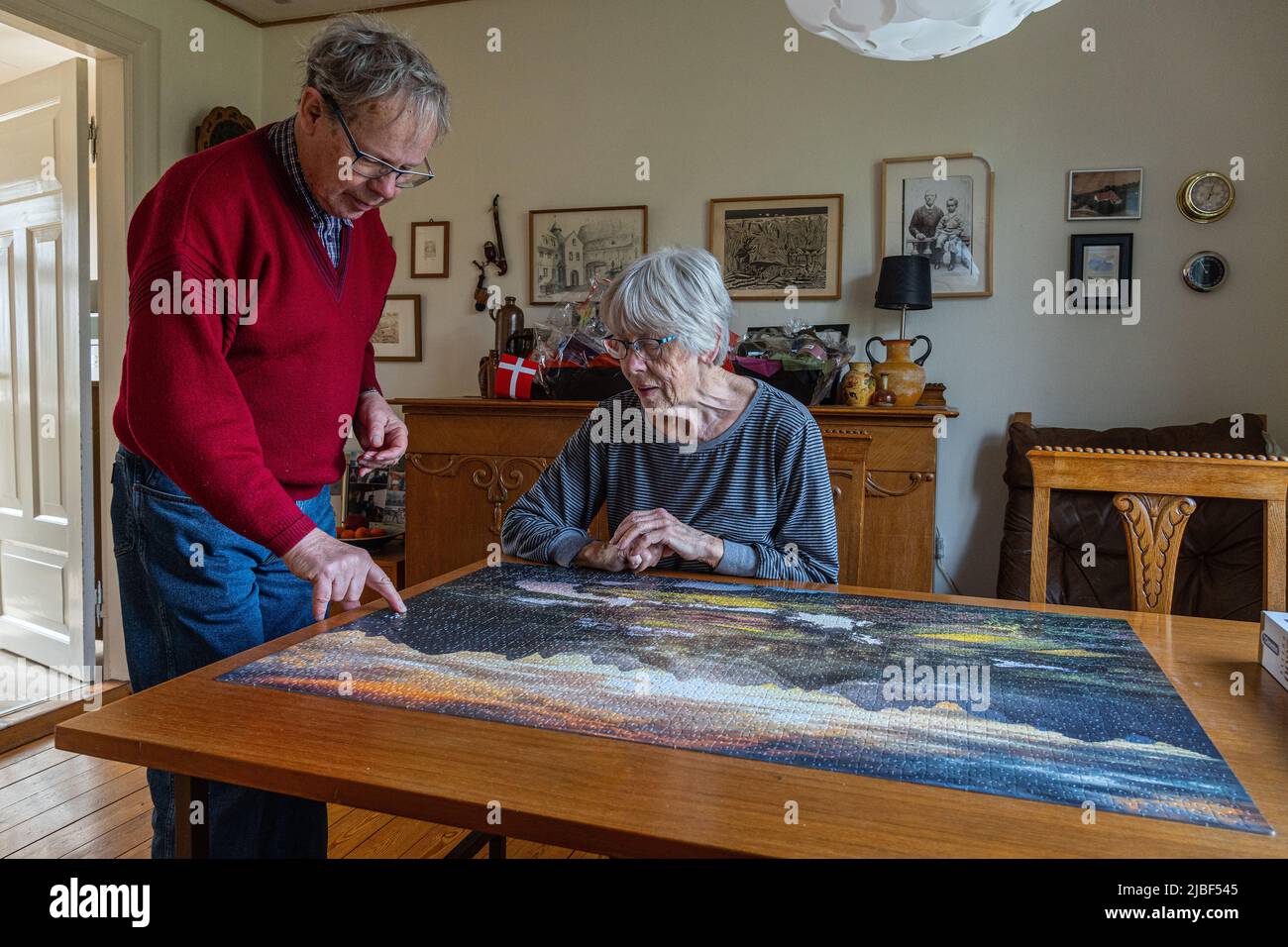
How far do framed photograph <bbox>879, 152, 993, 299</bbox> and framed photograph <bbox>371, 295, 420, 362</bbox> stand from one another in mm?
2051

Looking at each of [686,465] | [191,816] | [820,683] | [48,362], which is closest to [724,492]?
[686,465]

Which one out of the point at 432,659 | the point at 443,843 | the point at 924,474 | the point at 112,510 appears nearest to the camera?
the point at 432,659

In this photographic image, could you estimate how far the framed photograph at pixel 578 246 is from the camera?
3.62 metres

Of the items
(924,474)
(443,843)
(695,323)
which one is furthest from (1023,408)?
(443,843)

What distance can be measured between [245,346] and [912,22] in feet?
3.57

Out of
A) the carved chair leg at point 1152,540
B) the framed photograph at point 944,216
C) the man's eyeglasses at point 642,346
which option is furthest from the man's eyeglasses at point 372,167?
the framed photograph at point 944,216

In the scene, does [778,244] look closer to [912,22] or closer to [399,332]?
[399,332]

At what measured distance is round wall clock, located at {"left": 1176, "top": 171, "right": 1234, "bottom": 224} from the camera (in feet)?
9.82

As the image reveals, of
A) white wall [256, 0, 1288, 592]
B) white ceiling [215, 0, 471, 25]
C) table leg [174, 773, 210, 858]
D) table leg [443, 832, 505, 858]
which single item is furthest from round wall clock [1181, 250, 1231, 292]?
table leg [174, 773, 210, 858]

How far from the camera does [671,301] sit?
1674 millimetres

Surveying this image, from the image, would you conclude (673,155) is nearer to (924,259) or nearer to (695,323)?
(924,259)

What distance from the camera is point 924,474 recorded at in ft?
9.48
